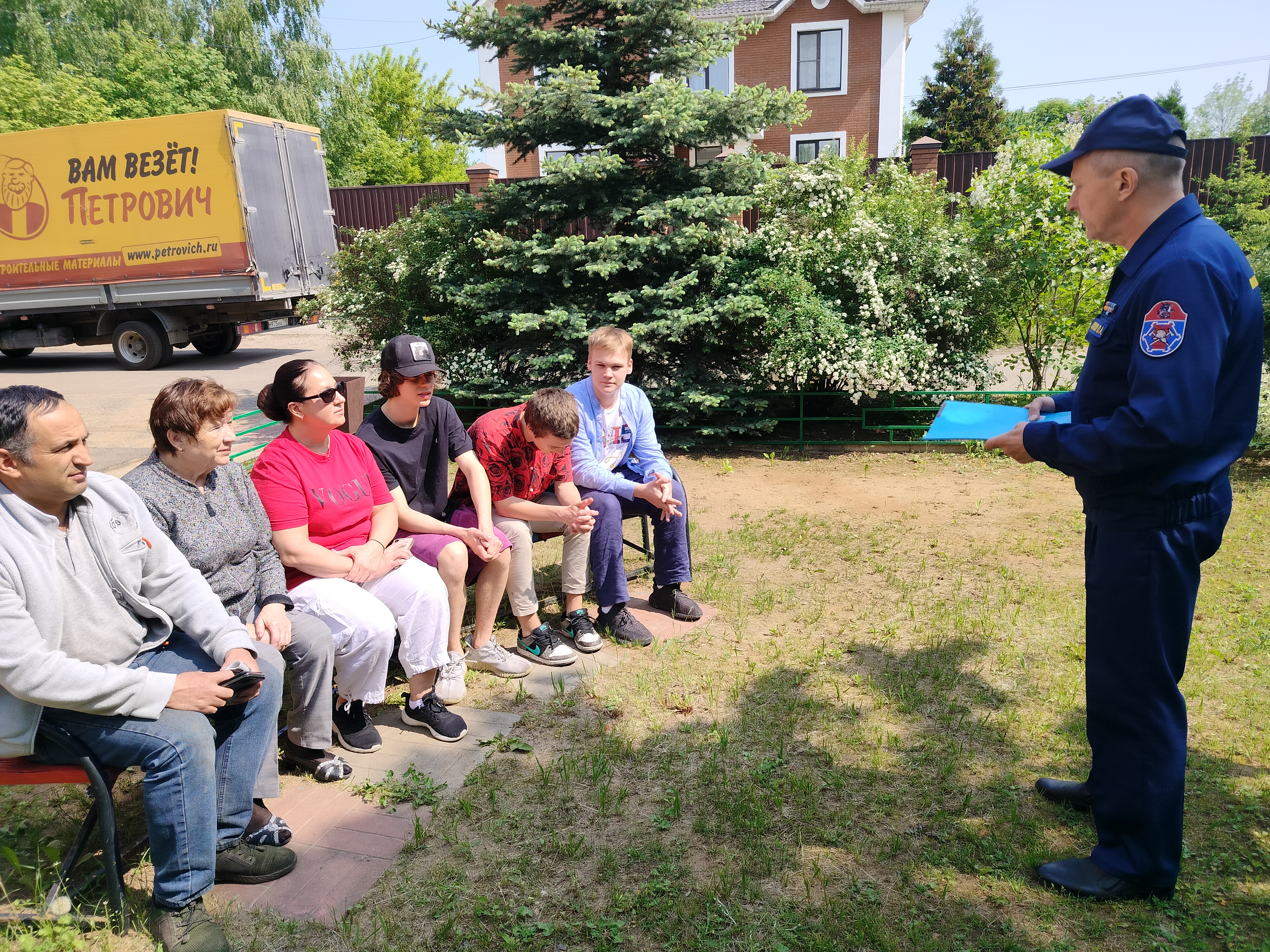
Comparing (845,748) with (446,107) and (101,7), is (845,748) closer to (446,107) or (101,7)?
(446,107)

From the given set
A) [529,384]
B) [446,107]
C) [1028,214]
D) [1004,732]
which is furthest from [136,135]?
[1004,732]

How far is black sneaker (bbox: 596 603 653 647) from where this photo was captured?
14.2ft

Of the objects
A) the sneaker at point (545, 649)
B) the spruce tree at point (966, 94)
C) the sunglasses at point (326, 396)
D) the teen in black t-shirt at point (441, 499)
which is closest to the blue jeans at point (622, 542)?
the sneaker at point (545, 649)

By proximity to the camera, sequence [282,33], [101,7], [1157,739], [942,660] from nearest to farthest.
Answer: [1157,739]
[942,660]
[101,7]
[282,33]

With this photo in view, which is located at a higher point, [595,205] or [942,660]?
[595,205]

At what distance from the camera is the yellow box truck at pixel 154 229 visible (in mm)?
12875

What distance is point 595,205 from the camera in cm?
796

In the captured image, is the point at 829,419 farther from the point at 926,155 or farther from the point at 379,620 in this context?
the point at 926,155

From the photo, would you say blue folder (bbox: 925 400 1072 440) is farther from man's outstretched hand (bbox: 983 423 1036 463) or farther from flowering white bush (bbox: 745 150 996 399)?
flowering white bush (bbox: 745 150 996 399)

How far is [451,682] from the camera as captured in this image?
12.3 ft

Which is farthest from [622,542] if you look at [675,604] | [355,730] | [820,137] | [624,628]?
[820,137]

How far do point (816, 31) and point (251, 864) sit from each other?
85.0 ft

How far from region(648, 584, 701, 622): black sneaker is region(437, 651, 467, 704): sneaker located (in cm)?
129

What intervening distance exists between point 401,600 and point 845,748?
6.04ft
